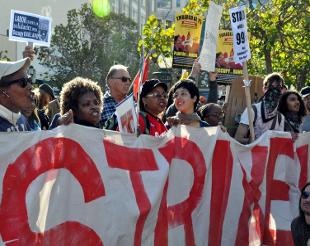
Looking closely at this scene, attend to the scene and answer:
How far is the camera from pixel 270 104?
677 centimetres

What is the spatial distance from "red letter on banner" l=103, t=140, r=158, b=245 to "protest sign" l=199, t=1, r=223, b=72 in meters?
2.45

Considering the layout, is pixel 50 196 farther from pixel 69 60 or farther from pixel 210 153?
pixel 69 60

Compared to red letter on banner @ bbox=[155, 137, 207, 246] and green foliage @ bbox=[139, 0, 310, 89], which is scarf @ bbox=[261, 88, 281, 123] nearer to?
red letter on banner @ bbox=[155, 137, 207, 246]

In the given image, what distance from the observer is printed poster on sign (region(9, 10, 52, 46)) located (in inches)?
255

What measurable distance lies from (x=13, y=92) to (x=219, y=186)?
6.43ft

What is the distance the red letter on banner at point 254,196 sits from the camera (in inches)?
212

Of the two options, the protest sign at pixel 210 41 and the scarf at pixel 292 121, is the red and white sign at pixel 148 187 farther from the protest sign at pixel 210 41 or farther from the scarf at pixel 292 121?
the protest sign at pixel 210 41

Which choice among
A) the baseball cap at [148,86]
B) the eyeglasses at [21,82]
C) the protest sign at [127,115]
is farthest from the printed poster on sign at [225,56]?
the eyeglasses at [21,82]

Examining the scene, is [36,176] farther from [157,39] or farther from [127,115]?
[157,39]

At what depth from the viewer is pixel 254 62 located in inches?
747

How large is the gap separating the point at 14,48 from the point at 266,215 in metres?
41.1

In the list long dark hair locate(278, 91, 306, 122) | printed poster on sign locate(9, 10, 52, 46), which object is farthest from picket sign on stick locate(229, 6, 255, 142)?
printed poster on sign locate(9, 10, 52, 46)

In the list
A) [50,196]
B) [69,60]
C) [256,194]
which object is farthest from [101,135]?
[69,60]

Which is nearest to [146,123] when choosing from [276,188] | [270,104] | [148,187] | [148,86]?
[148,86]
